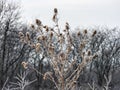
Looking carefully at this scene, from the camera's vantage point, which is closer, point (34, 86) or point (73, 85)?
point (73, 85)

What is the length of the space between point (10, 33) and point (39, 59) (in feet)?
53.6

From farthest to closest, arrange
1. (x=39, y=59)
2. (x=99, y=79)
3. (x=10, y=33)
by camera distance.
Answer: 1. (x=99, y=79)
2. (x=39, y=59)
3. (x=10, y=33)

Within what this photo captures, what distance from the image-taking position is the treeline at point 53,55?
518 cm

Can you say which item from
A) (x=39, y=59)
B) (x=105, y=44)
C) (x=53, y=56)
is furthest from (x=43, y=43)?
(x=105, y=44)

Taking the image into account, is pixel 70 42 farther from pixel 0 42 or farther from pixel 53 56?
pixel 0 42

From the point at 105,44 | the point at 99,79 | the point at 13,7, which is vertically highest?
the point at 13,7

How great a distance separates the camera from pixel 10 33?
48.8m

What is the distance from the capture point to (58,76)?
527cm

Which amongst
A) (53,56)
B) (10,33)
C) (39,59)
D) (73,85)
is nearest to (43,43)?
(53,56)

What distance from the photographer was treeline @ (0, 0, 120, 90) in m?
5.18

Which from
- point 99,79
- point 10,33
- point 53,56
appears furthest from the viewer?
point 99,79

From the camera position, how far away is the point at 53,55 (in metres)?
5.02

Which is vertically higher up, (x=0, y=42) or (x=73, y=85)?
(x=0, y=42)

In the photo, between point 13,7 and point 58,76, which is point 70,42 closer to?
point 58,76
